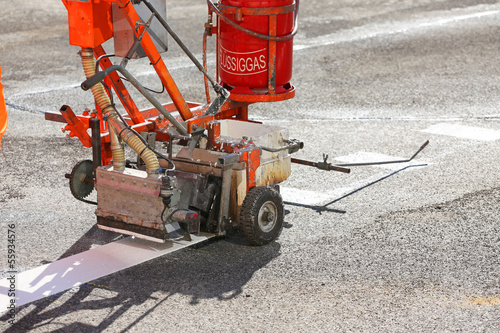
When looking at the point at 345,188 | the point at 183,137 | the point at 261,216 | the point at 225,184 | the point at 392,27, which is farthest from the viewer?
the point at 392,27

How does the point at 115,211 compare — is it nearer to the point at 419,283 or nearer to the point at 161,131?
the point at 161,131

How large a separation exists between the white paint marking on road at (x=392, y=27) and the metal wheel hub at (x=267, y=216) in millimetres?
8153

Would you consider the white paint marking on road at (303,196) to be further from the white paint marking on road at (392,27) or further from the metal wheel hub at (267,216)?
the white paint marking on road at (392,27)

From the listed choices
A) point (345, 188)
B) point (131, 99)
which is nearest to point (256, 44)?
point (131, 99)

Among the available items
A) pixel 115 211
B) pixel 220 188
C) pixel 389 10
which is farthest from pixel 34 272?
pixel 389 10

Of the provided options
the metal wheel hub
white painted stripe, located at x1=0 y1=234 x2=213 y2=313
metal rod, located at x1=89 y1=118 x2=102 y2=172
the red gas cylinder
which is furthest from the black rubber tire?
the red gas cylinder

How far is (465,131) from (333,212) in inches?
130

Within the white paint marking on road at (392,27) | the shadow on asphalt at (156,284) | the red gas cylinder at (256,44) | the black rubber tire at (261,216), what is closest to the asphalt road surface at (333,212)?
Result: the shadow on asphalt at (156,284)

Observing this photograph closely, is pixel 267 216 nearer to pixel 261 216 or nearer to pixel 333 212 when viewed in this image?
pixel 261 216

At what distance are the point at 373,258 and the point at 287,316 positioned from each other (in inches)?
49.5

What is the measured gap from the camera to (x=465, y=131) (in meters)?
10.0

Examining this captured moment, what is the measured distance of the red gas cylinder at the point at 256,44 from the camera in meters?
7.49

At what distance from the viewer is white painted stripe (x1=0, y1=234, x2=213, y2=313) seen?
5875mm

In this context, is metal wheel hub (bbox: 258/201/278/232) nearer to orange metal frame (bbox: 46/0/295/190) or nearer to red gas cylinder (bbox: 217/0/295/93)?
orange metal frame (bbox: 46/0/295/190)
